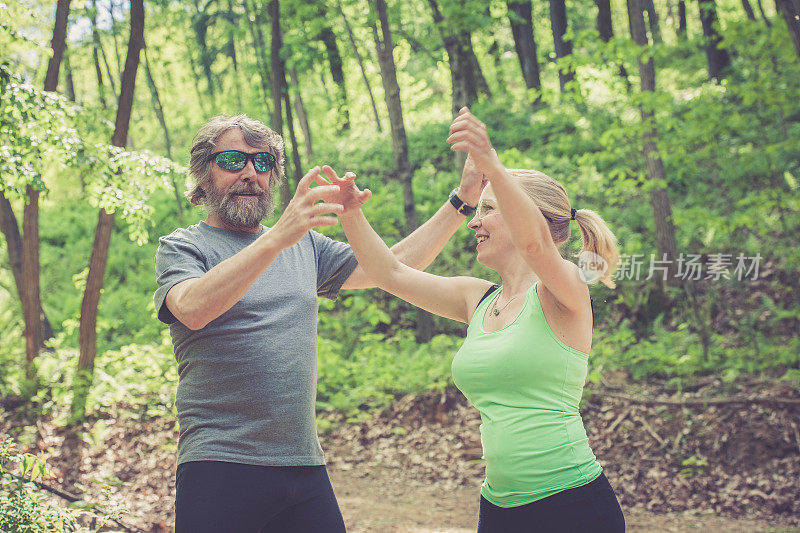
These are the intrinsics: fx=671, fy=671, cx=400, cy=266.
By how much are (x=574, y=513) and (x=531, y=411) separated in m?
0.33

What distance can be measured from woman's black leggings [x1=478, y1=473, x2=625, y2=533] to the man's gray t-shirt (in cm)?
80

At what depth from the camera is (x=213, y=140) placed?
8.54 feet

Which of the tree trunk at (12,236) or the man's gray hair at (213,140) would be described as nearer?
the man's gray hair at (213,140)

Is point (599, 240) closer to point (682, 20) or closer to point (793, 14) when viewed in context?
point (793, 14)

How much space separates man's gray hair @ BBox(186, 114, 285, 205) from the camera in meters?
2.61

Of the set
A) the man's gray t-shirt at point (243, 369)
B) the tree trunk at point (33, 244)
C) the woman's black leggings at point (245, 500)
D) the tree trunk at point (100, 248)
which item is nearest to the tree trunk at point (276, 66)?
the tree trunk at point (100, 248)

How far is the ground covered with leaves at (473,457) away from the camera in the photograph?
583 cm

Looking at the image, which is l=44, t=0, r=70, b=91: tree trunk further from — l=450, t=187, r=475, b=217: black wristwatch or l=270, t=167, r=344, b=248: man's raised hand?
l=270, t=167, r=344, b=248: man's raised hand

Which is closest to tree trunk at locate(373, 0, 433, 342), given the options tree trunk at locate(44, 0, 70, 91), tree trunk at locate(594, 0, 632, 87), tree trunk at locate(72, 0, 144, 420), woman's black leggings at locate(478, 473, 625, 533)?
tree trunk at locate(72, 0, 144, 420)

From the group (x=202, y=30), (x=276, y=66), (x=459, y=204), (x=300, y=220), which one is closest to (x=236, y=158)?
(x=300, y=220)

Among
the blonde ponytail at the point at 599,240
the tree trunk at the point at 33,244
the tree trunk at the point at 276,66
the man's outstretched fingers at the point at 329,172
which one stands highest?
the tree trunk at the point at 276,66

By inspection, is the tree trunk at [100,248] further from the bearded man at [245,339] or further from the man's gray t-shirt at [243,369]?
the man's gray t-shirt at [243,369]

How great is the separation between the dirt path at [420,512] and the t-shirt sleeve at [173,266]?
3938 millimetres

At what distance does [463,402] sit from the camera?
793 centimetres
